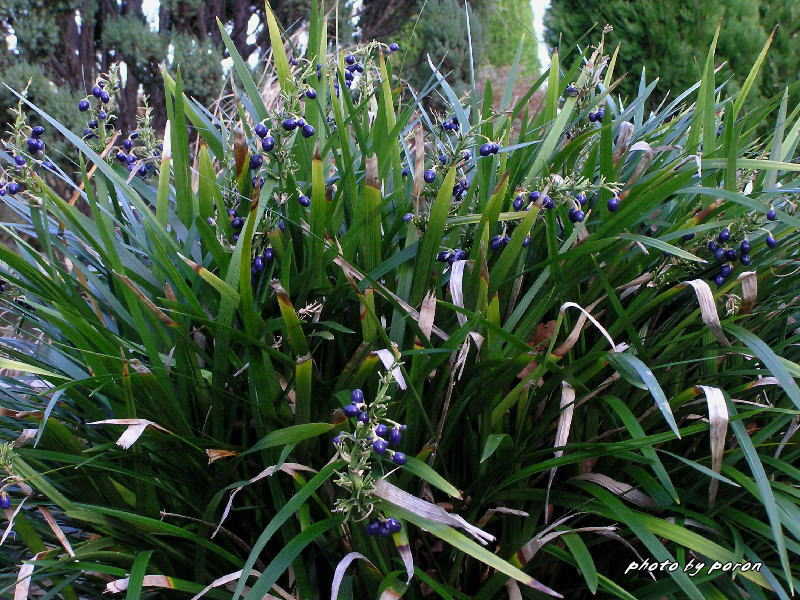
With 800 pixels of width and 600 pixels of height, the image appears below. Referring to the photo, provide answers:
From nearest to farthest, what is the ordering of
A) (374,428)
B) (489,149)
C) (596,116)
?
(374,428)
(489,149)
(596,116)

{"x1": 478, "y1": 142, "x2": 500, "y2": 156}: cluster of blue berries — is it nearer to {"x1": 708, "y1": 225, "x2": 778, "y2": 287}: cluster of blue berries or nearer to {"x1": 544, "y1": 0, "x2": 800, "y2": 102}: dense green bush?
{"x1": 708, "y1": 225, "x2": 778, "y2": 287}: cluster of blue berries

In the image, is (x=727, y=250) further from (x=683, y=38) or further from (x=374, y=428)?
(x=683, y=38)

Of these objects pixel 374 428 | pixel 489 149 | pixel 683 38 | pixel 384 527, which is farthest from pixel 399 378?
pixel 683 38

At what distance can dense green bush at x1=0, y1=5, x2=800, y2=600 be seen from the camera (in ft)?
4.20

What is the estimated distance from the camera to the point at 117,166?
1.76 metres

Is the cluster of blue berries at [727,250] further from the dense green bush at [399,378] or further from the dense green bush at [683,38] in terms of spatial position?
the dense green bush at [683,38]

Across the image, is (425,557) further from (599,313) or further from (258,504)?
(599,313)

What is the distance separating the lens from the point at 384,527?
115cm

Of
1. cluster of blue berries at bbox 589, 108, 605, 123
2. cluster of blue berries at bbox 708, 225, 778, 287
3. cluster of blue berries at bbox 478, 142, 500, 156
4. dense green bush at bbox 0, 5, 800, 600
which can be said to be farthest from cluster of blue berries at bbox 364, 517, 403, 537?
cluster of blue berries at bbox 589, 108, 605, 123

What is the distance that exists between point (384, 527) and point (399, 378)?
0.23 metres

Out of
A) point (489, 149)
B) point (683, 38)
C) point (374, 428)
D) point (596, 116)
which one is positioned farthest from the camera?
point (683, 38)

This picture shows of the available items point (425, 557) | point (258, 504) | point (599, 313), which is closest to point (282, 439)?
point (258, 504)

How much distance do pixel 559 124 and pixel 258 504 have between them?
101 centimetres

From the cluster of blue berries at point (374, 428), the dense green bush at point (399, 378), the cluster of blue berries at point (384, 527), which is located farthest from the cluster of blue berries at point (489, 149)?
the cluster of blue berries at point (384, 527)
